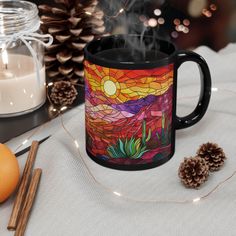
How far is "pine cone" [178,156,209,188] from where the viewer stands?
2.29 ft

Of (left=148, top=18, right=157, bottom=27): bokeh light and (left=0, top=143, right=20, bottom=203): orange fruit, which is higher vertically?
(left=0, top=143, right=20, bottom=203): orange fruit

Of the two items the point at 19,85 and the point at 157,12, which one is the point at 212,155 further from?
the point at 157,12

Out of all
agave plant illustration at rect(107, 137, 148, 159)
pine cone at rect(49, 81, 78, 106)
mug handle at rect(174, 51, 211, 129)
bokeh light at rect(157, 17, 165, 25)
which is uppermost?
mug handle at rect(174, 51, 211, 129)

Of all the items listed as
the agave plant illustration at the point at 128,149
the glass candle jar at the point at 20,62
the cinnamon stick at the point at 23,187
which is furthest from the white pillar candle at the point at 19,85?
the agave plant illustration at the point at 128,149

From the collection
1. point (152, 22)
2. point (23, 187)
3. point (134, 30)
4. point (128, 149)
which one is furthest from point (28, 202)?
point (152, 22)

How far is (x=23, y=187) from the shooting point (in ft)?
2.27

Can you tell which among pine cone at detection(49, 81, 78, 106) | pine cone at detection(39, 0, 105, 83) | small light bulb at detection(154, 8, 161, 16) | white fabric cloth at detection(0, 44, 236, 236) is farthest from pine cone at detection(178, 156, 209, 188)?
small light bulb at detection(154, 8, 161, 16)

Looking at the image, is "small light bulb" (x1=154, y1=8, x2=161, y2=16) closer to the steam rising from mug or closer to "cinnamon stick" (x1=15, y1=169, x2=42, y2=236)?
the steam rising from mug

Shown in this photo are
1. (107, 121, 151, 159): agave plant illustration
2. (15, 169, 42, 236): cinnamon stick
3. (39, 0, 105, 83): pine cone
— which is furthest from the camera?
(39, 0, 105, 83): pine cone

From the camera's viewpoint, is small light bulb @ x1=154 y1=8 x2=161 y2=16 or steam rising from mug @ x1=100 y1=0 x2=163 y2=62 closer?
Answer: steam rising from mug @ x1=100 y1=0 x2=163 y2=62

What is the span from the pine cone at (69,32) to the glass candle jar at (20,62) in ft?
0.44

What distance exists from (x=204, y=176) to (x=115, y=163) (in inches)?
4.6

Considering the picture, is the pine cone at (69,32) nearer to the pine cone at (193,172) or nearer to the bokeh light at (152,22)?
the bokeh light at (152,22)

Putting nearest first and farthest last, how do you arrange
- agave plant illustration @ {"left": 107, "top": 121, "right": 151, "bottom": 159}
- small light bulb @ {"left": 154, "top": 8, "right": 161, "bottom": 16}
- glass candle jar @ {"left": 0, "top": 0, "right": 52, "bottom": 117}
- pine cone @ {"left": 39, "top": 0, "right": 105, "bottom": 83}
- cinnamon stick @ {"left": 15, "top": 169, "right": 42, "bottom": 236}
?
cinnamon stick @ {"left": 15, "top": 169, "right": 42, "bottom": 236} → agave plant illustration @ {"left": 107, "top": 121, "right": 151, "bottom": 159} → glass candle jar @ {"left": 0, "top": 0, "right": 52, "bottom": 117} → pine cone @ {"left": 39, "top": 0, "right": 105, "bottom": 83} → small light bulb @ {"left": 154, "top": 8, "right": 161, "bottom": 16}
